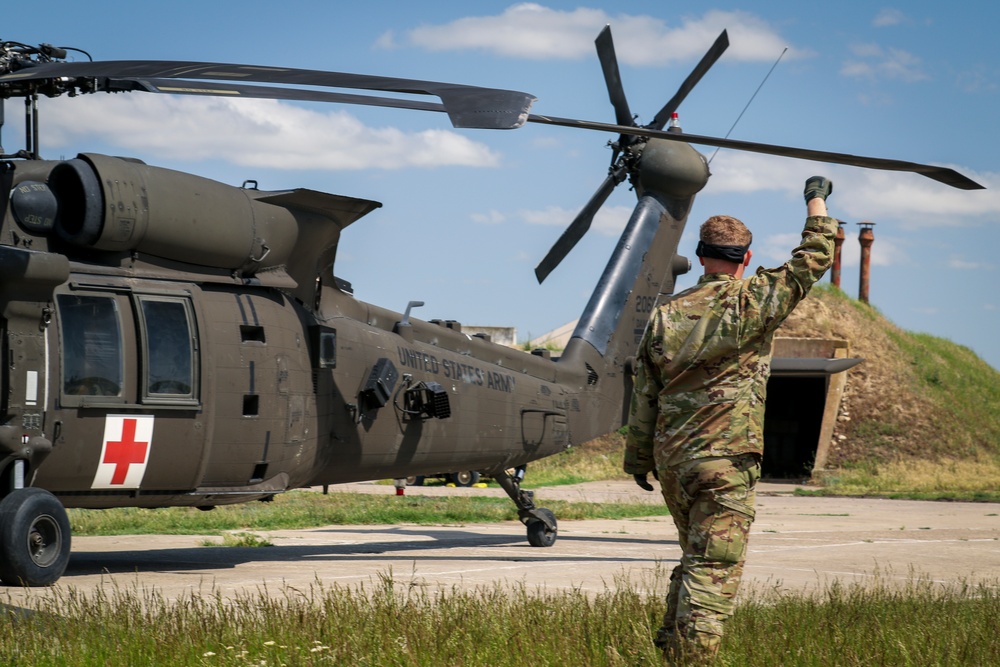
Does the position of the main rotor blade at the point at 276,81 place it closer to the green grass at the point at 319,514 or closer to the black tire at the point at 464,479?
the green grass at the point at 319,514

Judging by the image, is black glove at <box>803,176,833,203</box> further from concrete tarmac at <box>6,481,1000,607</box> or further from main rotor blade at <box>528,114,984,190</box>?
concrete tarmac at <box>6,481,1000,607</box>

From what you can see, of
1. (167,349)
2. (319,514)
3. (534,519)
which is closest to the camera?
(167,349)

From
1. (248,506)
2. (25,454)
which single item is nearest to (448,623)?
(25,454)

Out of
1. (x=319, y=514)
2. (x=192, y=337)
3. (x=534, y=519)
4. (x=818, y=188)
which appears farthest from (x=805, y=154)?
(x=319, y=514)

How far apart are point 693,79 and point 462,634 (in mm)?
9771

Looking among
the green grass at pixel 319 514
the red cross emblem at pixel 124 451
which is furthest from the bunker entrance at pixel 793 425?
the red cross emblem at pixel 124 451

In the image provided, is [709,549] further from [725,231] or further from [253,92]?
[253,92]

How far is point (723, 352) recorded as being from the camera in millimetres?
5141

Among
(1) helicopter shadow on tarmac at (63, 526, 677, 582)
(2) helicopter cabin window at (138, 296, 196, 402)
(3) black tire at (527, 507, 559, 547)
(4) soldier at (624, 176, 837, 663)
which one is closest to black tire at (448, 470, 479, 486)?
(1) helicopter shadow on tarmac at (63, 526, 677, 582)

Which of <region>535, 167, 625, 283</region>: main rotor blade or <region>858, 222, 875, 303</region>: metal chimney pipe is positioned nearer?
<region>535, 167, 625, 283</region>: main rotor blade

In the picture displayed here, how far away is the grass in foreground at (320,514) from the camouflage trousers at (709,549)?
9645mm

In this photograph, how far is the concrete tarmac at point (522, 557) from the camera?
856cm

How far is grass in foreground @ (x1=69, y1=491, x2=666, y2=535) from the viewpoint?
558 inches

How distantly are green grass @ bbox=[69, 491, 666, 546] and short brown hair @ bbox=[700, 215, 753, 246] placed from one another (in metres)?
9.72
